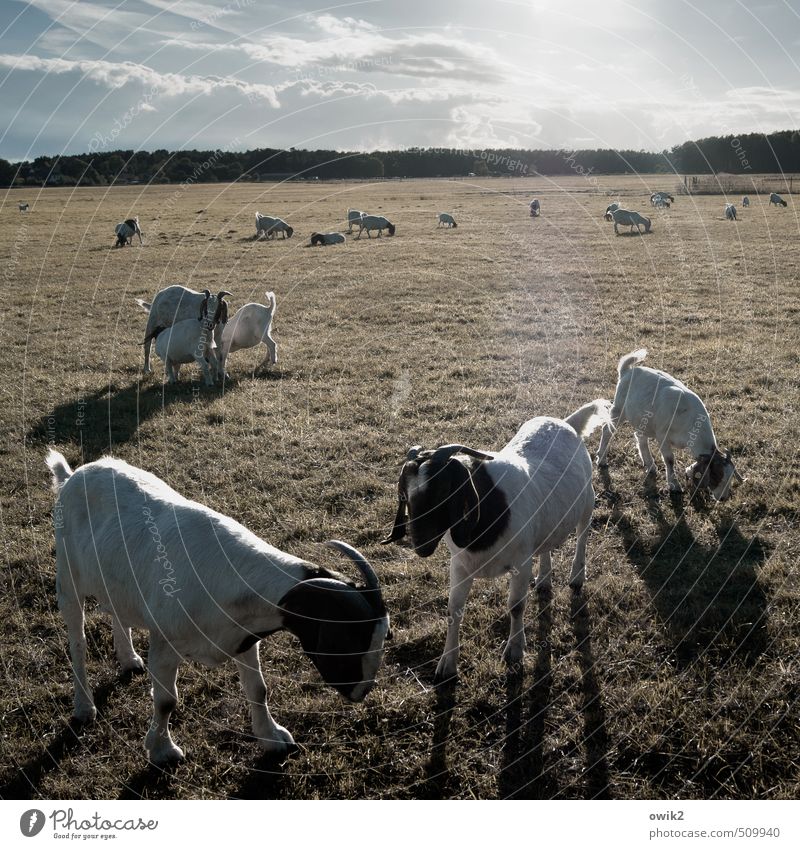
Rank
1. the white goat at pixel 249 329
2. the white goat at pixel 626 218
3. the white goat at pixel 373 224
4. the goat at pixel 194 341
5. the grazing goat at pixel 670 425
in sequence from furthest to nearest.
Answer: the white goat at pixel 373 224
the white goat at pixel 626 218
the white goat at pixel 249 329
the goat at pixel 194 341
the grazing goat at pixel 670 425

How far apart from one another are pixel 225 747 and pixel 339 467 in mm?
5338

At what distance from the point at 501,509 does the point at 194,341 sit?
10336 mm

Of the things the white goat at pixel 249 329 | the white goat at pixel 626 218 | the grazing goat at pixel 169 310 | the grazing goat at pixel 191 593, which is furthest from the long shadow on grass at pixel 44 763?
the white goat at pixel 626 218

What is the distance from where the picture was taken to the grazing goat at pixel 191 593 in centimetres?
446

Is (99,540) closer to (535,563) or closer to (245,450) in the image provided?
(535,563)

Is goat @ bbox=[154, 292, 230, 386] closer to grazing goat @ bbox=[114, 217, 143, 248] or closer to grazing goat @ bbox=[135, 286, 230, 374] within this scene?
grazing goat @ bbox=[135, 286, 230, 374]

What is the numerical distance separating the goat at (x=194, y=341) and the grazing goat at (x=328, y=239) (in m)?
28.4

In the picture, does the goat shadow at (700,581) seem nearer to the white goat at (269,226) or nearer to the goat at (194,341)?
the goat at (194,341)

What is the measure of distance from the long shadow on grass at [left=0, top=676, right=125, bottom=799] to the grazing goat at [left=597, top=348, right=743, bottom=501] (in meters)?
6.50

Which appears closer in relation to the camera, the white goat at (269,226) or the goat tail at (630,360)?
the goat tail at (630,360)

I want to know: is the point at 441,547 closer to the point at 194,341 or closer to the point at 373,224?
the point at 194,341

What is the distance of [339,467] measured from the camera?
1055 centimetres

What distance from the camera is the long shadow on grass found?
517 centimetres
